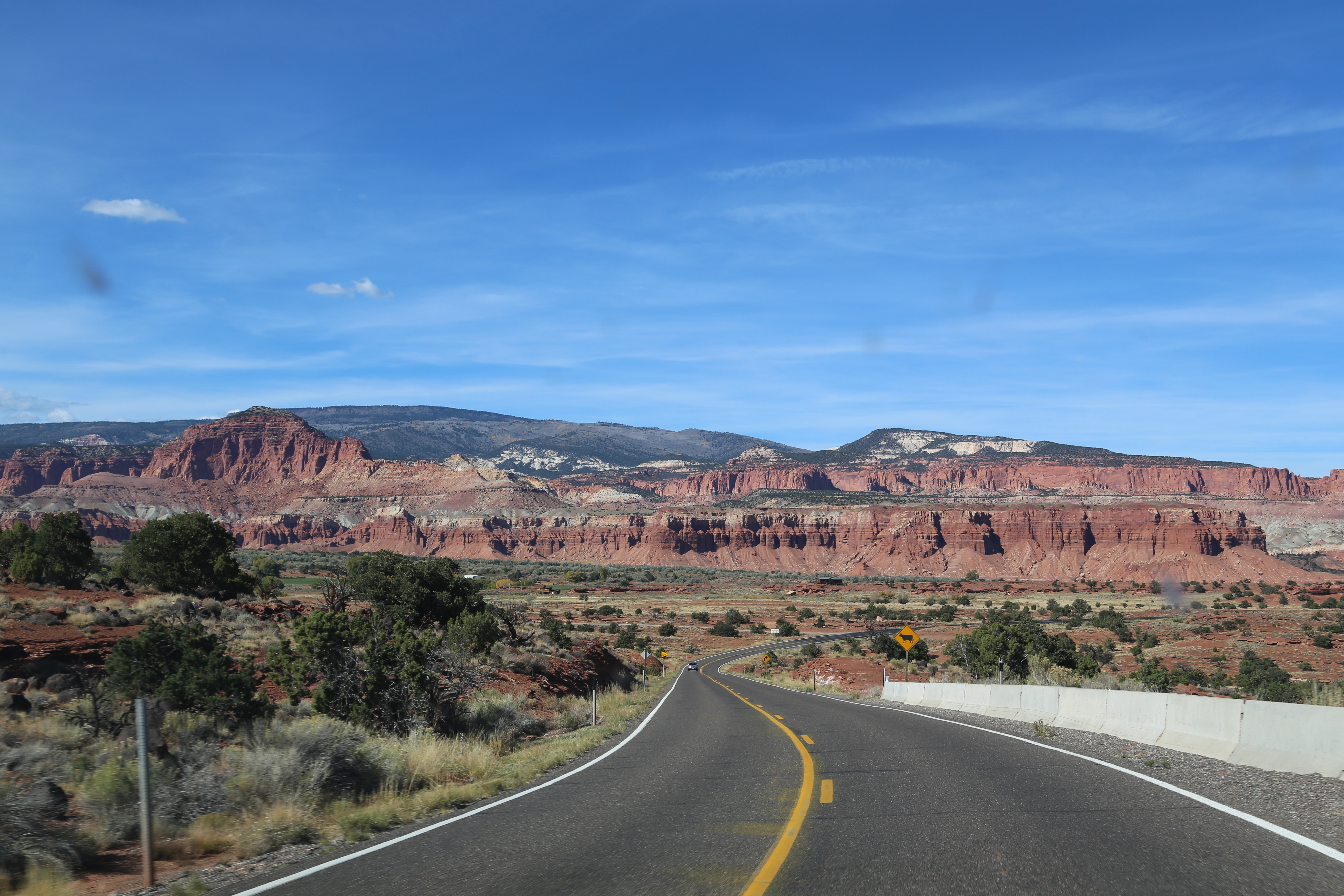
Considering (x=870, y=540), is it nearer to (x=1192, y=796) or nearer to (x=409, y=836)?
(x=1192, y=796)

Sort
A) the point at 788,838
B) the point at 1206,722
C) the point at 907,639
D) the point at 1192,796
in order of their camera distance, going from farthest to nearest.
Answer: the point at 907,639, the point at 1206,722, the point at 1192,796, the point at 788,838

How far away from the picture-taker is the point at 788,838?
23.9 ft

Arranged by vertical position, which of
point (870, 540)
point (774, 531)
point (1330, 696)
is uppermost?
point (870, 540)

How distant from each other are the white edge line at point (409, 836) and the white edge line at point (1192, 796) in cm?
670

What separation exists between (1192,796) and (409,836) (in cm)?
754

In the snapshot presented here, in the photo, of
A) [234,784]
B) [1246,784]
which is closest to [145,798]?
[234,784]

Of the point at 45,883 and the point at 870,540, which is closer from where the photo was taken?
the point at 45,883

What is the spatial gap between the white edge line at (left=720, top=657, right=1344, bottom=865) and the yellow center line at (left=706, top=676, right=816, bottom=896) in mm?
3641

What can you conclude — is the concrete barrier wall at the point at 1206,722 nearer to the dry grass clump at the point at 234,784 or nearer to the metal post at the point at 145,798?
the dry grass clump at the point at 234,784

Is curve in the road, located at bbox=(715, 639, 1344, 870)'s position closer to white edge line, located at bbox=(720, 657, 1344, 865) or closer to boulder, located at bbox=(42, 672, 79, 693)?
white edge line, located at bbox=(720, 657, 1344, 865)

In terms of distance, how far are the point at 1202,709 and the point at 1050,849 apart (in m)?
6.89

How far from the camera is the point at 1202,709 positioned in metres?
12.1

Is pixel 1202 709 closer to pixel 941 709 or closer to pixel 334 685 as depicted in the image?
pixel 941 709

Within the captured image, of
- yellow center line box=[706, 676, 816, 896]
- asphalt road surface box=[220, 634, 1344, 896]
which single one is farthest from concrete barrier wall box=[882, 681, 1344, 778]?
yellow center line box=[706, 676, 816, 896]
